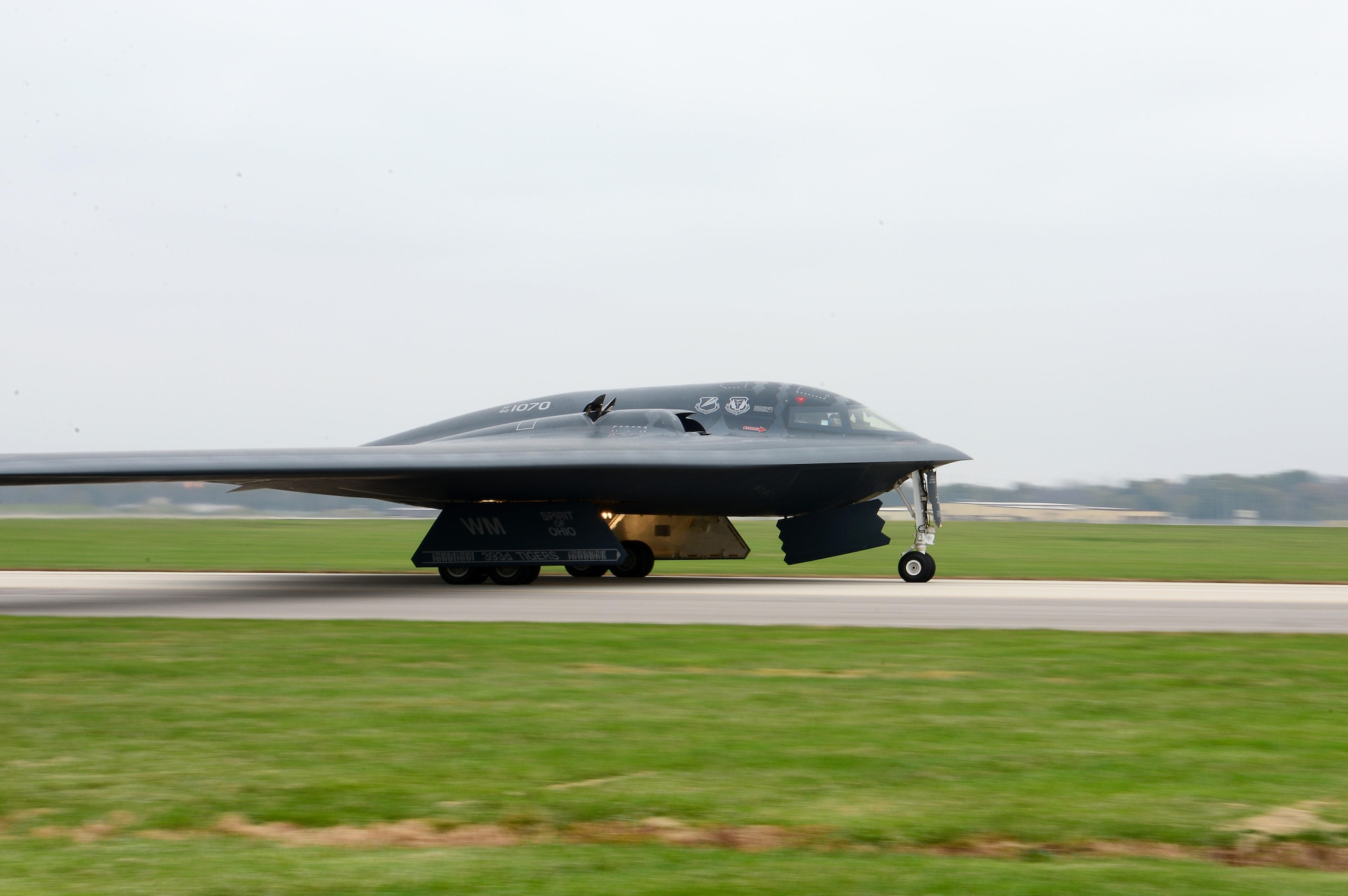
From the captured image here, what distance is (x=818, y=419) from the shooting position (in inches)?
859

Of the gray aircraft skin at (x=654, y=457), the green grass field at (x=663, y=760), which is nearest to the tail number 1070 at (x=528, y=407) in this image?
the gray aircraft skin at (x=654, y=457)

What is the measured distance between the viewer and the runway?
14078mm

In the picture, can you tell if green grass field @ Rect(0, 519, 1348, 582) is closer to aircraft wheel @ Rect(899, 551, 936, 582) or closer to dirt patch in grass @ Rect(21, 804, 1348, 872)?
aircraft wheel @ Rect(899, 551, 936, 582)

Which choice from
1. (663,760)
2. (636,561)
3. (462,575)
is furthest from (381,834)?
(636,561)

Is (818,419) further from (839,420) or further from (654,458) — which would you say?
(654,458)

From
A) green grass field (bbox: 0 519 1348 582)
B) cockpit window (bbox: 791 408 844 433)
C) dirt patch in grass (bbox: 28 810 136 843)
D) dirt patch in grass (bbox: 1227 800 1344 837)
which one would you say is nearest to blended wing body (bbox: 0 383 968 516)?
cockpit window (bbox: 791 408 844 433)

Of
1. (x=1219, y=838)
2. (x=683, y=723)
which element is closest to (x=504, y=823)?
(x=683, y=723)

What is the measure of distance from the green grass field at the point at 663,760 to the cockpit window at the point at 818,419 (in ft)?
35.2

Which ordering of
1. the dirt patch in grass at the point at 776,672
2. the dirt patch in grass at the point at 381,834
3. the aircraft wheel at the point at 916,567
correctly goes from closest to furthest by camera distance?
the dirt patch in grass at the point at 381,834
the dirt patch in grass at the point at 776,672
the aircraft wheel at the point at 916,567

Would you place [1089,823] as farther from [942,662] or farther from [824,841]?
[942,662]

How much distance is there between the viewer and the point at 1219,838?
4.95 meters

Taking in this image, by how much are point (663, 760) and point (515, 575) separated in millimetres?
15504

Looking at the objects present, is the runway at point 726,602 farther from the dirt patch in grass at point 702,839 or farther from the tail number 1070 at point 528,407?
the dirt patch in grass at point 702,839

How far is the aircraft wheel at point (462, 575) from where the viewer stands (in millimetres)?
21438
